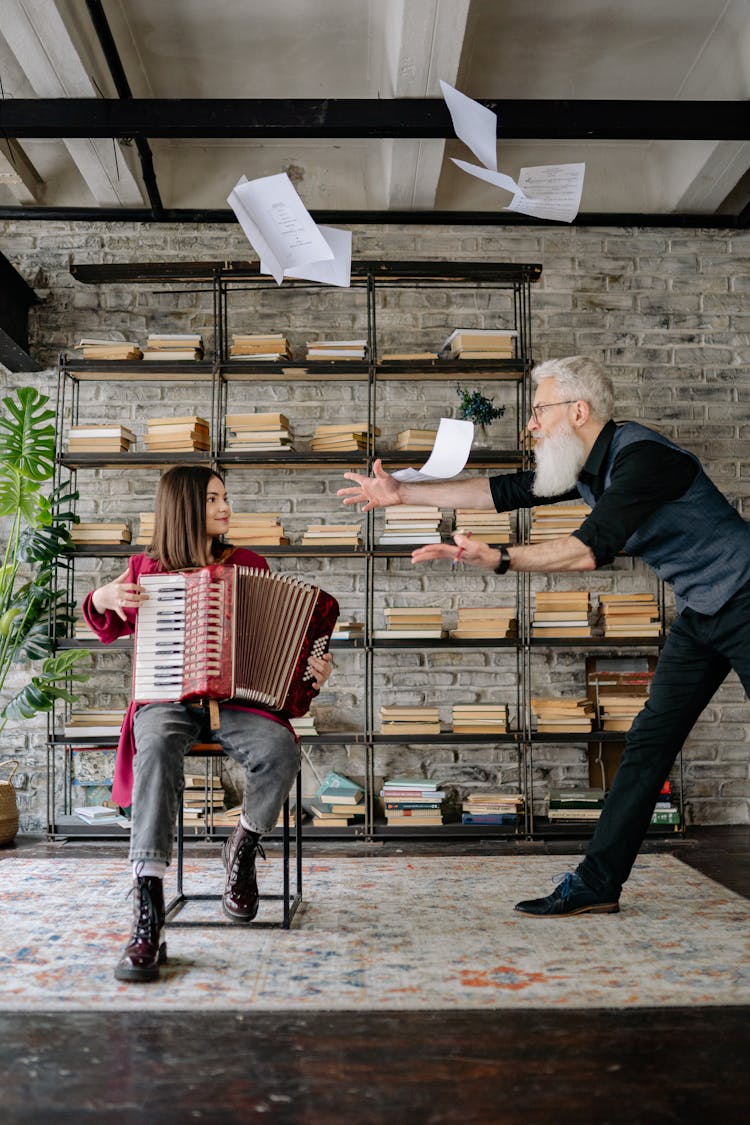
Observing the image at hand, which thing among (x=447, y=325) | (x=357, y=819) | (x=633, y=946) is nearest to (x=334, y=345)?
(x=447, y=325)

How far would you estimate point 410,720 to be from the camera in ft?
13.5

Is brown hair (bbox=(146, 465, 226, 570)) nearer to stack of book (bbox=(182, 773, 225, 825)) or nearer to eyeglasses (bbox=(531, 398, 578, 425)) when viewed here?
eyeglasses (bbox=(531, 398, 578, 425))

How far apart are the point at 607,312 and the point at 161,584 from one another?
3.06 m

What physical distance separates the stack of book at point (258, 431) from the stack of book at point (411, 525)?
57cm

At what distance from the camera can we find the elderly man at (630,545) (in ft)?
7.89

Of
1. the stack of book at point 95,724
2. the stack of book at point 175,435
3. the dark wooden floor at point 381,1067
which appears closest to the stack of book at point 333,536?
the stack of book at point 175,435

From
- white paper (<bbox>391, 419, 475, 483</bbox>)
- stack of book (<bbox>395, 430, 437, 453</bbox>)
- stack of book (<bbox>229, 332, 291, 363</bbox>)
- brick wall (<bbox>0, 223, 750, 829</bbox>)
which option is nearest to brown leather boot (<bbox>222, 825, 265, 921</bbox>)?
white paper (<bbox>391, 419, 475, 483</bbox>)

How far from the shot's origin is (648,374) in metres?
4.68

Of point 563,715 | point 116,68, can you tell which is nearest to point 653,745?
point 563,715

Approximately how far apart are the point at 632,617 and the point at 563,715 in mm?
533

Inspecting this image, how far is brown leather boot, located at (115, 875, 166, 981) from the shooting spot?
2193 millimetres

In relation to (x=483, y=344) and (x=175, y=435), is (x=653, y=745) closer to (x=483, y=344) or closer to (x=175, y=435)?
(x=483, y=344)

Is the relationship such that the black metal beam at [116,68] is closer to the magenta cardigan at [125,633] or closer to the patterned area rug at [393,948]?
the magenta cardigan at [125,633]

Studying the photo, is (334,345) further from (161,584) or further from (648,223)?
(161,584)
